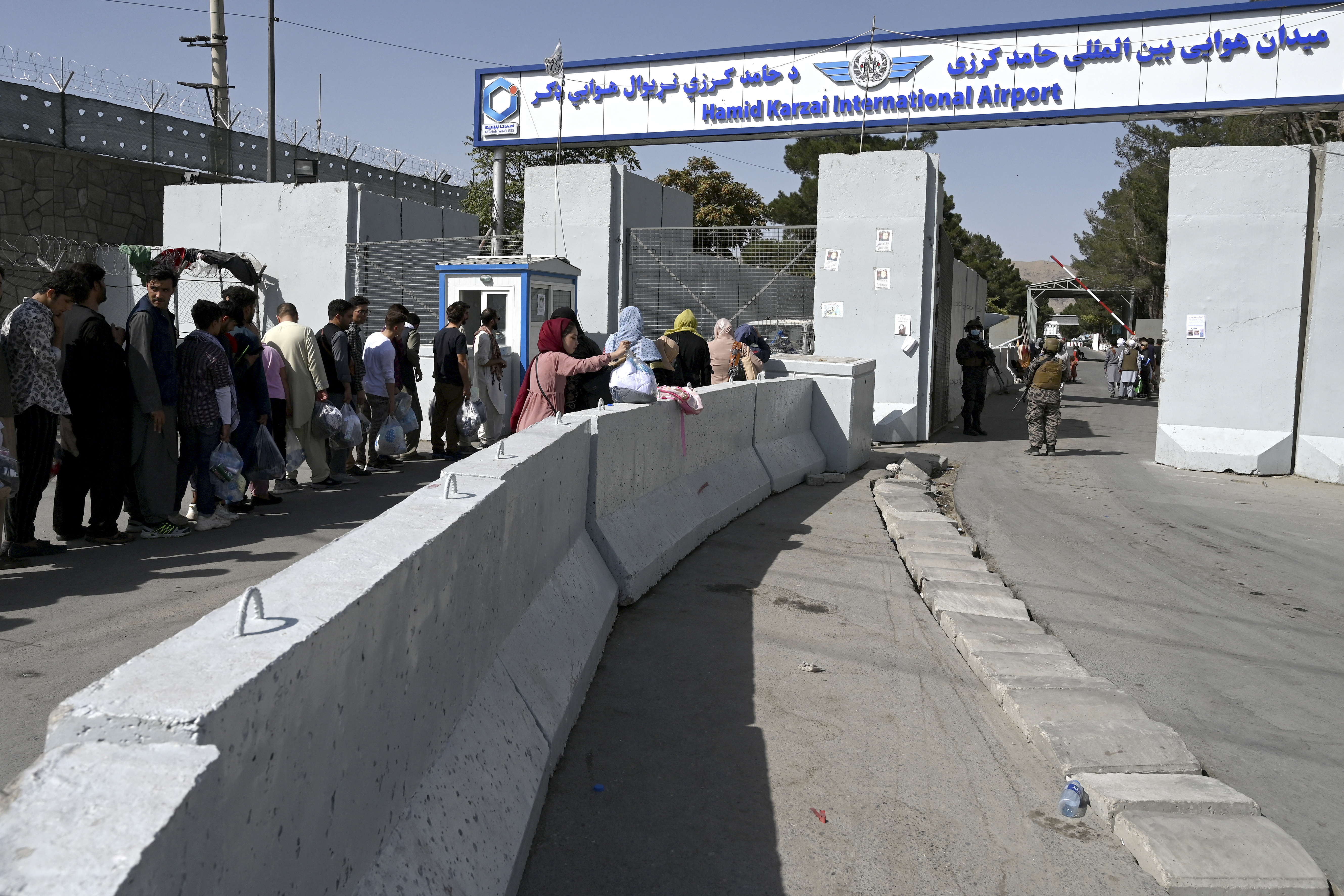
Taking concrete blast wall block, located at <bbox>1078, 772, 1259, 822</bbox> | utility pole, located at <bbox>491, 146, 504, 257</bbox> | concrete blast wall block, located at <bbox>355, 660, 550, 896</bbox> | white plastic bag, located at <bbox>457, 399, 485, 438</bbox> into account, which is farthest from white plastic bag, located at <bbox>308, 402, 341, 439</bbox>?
utility pole, located at <bbox>491, 146, 504, 257</bbox>

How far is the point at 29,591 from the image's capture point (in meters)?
6.69

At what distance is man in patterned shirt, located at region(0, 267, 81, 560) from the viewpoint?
725 cm

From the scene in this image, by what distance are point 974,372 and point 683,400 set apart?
36.3 ft

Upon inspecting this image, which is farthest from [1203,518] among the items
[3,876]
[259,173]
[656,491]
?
[259,173]

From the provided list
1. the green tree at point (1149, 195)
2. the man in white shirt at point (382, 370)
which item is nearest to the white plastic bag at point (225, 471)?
the man in white shirt at point (382, 370)

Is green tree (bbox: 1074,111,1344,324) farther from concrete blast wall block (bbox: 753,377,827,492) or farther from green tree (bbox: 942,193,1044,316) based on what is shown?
concrete blast wall block (bbox: 753,377,827,492)

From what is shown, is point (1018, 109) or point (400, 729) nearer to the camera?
point (400, 729)

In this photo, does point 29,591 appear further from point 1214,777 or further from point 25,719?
point 1214,777

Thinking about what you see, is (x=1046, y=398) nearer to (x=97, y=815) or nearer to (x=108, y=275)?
(x=97, y=815)

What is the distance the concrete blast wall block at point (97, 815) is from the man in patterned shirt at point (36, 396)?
6.48m

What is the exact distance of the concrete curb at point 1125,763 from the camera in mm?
3723

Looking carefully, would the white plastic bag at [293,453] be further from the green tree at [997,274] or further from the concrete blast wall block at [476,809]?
the green tree at [997,274]

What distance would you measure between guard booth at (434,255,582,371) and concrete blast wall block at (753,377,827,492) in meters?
4.52

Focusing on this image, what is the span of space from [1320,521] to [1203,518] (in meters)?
1.14
